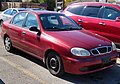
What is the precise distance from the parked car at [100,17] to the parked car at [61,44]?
5.63 feet

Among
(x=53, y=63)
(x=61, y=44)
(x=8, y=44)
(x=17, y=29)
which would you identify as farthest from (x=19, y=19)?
(x=61, y=44)

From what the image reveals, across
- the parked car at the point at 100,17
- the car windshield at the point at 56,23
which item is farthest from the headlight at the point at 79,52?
the parked car at the point at 100,17

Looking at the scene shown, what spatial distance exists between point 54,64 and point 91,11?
3732 millimetres

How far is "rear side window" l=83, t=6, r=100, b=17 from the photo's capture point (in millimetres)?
8344

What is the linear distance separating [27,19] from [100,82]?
9.35ft

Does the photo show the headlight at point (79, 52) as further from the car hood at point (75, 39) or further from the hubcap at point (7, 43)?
the hubcap at point (7, 43)

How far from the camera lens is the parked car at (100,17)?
760 cm

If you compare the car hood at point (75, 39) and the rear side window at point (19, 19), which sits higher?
the rear side window at point (19, 19)

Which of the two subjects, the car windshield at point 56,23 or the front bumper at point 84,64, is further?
the car windshield at point 56,23

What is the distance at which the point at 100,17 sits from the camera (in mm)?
8117

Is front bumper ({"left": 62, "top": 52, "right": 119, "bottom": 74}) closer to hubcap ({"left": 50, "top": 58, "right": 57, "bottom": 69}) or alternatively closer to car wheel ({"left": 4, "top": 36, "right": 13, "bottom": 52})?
hubcap ({"left": 50, "top": 58, "right": 57, "bottom": 69})

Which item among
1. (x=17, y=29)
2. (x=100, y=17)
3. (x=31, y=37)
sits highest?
(x=100, y=17)

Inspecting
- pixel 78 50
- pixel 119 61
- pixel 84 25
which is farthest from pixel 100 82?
pixel 84 25

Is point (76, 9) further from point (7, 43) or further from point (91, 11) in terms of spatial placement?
point (7, 43)
